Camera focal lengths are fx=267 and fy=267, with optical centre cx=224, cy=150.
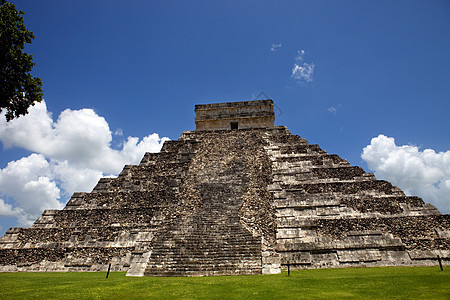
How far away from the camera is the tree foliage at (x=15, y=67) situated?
8711 mm

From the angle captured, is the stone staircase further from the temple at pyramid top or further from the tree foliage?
the tree foliage

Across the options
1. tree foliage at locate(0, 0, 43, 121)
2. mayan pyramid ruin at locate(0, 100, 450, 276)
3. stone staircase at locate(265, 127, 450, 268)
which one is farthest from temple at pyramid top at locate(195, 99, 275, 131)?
tree foliage at locate(0, 0, 43, 121)

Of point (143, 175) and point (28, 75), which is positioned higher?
point (28, 75)

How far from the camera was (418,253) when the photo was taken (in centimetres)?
948

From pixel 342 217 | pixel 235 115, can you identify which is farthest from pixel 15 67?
pixel 235 115

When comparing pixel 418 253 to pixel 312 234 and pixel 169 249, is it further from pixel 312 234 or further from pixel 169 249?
pixel 169 249

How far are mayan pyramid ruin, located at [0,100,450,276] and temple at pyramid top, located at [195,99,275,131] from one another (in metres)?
5.13

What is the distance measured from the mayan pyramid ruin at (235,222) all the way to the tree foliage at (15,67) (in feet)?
19.2

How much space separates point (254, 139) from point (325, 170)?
584cm

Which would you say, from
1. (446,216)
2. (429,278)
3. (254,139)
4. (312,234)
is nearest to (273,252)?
(312,234)

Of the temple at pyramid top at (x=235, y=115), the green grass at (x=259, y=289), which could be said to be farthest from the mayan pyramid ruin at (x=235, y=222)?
the temple at pyramid top at (x=235, y=115)

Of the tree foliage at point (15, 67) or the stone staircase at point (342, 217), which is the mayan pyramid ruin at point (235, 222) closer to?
the stone staircase at point (342, 217)

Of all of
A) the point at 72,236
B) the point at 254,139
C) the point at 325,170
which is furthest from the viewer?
the point at 254,139

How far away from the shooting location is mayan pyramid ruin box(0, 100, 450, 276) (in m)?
9.55
